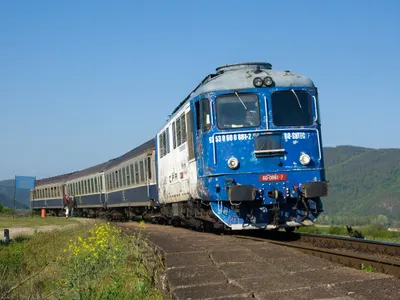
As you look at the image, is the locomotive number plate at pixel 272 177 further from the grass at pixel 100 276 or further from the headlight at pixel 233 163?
the grass at pixel 100 276

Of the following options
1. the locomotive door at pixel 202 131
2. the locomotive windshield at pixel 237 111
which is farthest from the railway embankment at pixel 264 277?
the locomotive windshield at pixel 237 111

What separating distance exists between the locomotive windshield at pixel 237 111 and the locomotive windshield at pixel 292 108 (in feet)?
1.35

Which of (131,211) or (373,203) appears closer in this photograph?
(131,211)

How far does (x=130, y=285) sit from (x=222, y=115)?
490 centimetres

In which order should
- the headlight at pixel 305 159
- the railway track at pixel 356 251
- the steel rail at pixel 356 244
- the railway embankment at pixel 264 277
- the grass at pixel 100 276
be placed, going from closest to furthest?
the railway embankment at pixel 264 277 → the railway track at pixel 356 251 → the grass at pixel 100 276 → the steel rail at pixel 356 244 → the headlight at pixel 305 159

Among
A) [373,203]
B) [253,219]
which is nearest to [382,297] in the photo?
[253,219]

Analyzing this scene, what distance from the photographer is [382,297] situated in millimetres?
5383

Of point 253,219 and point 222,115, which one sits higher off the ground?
point 222,115

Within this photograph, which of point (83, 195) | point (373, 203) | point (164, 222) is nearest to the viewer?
point (164, 222)

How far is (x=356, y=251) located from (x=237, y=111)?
3841 mm

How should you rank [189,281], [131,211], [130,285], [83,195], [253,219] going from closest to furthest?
[189,281]
[130,285]
[253,219]
[131,211]
[83,195]

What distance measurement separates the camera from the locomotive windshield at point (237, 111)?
12.6 m

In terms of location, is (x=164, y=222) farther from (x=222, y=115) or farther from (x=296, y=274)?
(x=296, y=274)

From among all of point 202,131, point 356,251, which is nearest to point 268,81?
point 202,131
